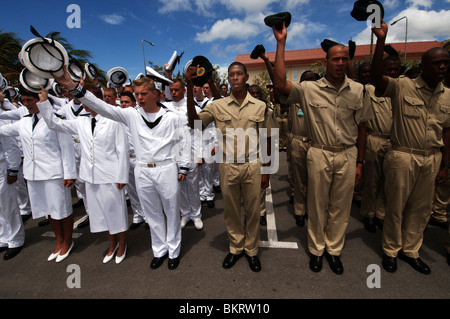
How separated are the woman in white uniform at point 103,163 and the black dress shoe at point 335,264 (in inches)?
108

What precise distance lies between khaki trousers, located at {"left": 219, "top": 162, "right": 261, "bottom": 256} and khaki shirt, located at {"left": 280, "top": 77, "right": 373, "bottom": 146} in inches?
33.0

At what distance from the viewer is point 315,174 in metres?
2.73

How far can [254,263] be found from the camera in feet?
9.49

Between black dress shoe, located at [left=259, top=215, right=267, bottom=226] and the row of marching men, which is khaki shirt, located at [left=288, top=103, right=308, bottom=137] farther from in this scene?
the row of marching men

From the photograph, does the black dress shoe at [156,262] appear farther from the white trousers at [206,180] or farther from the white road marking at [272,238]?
the white trousers at [206,180]

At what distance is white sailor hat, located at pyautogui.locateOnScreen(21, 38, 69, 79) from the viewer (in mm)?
2221

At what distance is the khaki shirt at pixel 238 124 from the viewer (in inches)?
106

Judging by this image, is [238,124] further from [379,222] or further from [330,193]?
[379,222]

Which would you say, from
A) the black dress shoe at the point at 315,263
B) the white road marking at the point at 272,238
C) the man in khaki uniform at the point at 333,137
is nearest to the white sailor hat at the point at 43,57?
the man in khaki uniform at the point at 333,137

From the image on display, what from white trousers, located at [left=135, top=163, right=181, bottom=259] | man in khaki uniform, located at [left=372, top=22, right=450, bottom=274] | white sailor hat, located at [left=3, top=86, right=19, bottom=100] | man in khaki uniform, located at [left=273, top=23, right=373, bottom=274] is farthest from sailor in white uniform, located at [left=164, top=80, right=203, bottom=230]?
white sailor hat, located at [left=3, top=86, right=19, bottom=100]

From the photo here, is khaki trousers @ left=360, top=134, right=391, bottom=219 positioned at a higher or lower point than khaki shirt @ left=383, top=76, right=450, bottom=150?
lower

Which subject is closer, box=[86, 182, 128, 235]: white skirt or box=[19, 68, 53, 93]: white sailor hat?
box=[19, 68, 53, 93]: white sailor hat

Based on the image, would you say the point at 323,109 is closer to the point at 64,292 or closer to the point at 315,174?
the point at 315,174
